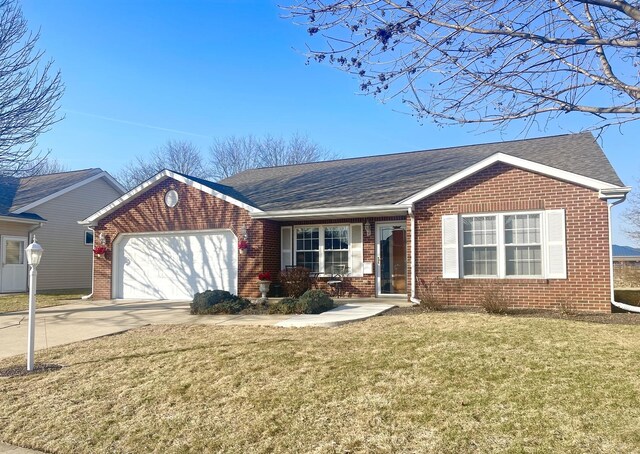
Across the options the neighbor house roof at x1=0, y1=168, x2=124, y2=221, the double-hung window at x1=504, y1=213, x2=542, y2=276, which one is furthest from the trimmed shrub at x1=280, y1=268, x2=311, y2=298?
the neighbor house roof at x1=0, y1=168, x2=124, y2=221

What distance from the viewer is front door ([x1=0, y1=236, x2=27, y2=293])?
19.5 meters

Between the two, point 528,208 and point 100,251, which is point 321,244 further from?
point 100,251

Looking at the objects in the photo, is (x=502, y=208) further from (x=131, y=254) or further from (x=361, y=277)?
(x=131, y=254)

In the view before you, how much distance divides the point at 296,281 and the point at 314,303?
2.95 meters

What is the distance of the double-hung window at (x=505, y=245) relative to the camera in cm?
1045

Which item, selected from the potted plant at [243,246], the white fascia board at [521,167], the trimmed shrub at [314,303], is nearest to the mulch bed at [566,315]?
the trimmed shrub at [314,303]

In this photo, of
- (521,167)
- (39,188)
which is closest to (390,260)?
(521,167)

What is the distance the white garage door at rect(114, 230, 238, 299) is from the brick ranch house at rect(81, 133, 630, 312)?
0.04 meters

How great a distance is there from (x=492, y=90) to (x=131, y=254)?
1429cm

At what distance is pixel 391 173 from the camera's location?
15914 mm

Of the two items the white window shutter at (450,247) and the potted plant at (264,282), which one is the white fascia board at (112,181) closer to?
the potted plant at (264,282)

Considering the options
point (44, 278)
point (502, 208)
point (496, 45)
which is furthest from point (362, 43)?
point (44, 278)

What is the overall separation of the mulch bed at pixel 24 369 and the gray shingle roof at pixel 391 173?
8244 mm

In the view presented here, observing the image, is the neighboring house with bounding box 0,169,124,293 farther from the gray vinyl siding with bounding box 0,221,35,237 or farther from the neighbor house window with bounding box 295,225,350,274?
the neighbor house window with bounding box 295,225,350,274
